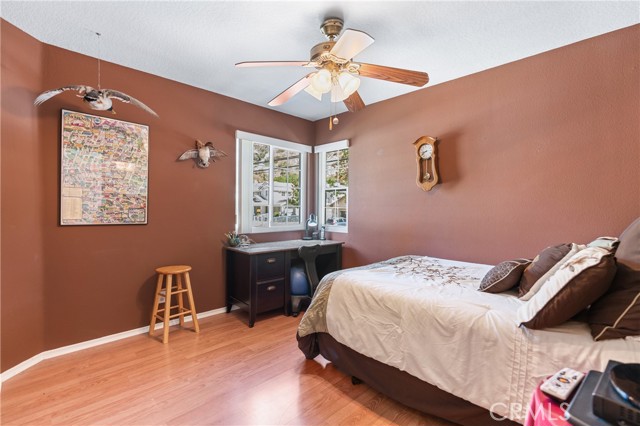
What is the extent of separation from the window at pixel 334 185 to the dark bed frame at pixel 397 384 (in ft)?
6.50

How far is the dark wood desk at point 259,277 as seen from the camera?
3.06 metres

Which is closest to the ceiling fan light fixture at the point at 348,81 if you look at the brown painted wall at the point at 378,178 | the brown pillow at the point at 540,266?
the brown painted wall at the point at 378,178

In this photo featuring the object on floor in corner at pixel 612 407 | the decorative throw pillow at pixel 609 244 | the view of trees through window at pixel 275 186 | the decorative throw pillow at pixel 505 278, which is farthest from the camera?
the view of trees through window at pixel 275 186

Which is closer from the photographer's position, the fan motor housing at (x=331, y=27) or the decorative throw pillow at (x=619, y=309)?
the decorative throw pillow at (x=619, y=309)

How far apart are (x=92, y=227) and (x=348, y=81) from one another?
99.7 inches

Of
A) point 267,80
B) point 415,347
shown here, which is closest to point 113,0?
point 267,80

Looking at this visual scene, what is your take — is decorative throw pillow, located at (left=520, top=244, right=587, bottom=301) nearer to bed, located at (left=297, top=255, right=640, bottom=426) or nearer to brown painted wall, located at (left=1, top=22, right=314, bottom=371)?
bed, located at (left=297, top=255, right=640, bottom=426)

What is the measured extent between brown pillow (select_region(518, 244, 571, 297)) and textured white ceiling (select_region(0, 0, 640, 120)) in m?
1.58

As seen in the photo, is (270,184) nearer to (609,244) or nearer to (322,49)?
(322,49)

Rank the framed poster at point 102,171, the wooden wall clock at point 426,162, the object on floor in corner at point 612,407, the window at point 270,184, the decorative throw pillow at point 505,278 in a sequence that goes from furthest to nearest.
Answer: the window at point 270,184 → the wooden wall clock at point 426,162 → the framed poster at point 102,171 → the decorative throw pillow at point 505,278 → the object on floor in corner at point 612,407

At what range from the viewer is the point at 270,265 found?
3.19 m

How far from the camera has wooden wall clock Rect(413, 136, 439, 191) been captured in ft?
9.96

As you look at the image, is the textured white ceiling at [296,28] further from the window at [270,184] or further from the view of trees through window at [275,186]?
the view of trees through window at [275,186]

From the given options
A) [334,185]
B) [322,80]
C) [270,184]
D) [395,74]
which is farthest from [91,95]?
[334,185]
